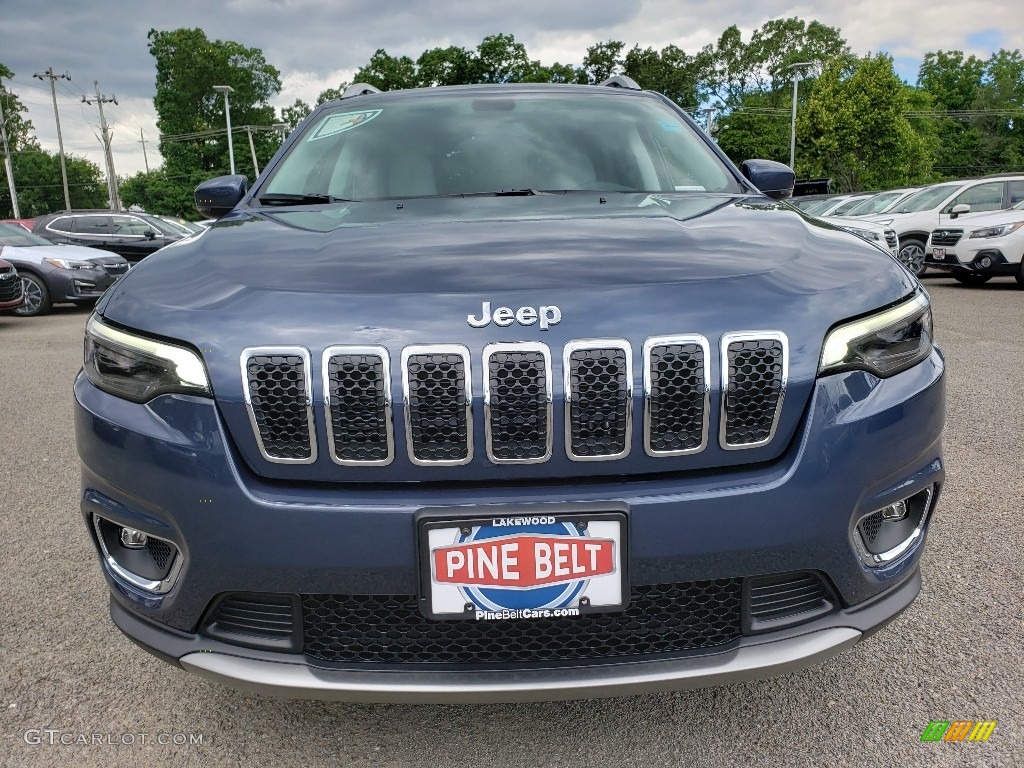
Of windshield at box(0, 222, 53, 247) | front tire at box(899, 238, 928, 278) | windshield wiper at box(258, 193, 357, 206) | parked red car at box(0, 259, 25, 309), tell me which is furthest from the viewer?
front tire at box(899, 238, 928, 278)

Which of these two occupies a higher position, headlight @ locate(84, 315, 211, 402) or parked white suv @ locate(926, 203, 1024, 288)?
headlight @ locate(84, 315, 211, 402)

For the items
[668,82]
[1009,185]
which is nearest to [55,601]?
[1009,185]

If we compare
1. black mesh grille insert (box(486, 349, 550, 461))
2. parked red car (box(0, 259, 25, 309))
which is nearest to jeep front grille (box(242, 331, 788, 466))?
black mesh grille insert (box(486, 349, 550, 461))

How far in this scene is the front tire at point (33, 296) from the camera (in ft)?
38.7

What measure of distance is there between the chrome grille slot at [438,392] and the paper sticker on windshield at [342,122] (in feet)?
5.91

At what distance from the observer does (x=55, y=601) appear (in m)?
2.72

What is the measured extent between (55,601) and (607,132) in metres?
2.45

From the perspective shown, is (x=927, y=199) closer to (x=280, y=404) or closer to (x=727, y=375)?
(x=727, y=375)

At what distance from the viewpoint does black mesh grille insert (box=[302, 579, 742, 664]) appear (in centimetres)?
161

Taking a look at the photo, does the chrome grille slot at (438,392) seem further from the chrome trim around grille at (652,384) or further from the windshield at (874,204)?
the windshield at (874,204)

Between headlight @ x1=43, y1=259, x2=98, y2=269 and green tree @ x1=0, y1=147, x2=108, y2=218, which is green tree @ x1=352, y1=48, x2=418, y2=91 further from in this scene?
headlight @ x1=43, y1=259, x2=98, y2=269

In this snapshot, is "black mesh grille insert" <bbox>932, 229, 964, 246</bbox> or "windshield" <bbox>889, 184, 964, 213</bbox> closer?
"black mesh grille insert" <bbox>932, 229, 964, 246</bbox>

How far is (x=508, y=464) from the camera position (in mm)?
1542

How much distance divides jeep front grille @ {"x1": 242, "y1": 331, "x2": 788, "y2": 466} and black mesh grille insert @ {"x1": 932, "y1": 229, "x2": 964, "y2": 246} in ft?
41.0
